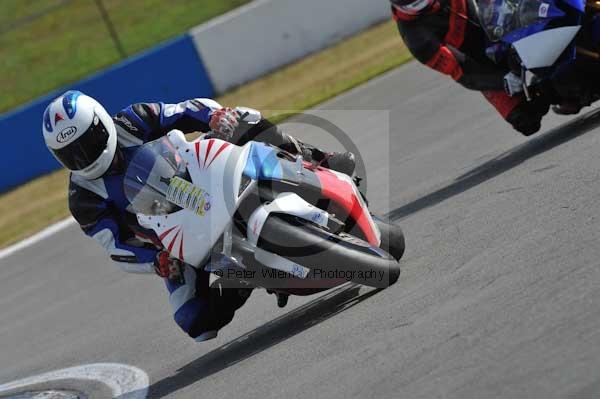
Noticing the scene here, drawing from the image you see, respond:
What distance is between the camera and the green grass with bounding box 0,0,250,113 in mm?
20578

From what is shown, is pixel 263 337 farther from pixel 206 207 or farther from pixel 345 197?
pixel 206 207

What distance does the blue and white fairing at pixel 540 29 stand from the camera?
24.8 ft

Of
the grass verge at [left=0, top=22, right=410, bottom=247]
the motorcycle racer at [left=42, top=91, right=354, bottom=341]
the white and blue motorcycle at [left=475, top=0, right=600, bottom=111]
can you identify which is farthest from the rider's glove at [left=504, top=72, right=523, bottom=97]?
the grass verge at [left=0, top=22, right=410, bottom=247]

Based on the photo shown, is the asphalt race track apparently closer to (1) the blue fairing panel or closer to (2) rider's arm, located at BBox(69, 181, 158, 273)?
(2) rider's arm, located at BBox(69, 181, 158, 273)

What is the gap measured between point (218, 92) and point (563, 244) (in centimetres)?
1412

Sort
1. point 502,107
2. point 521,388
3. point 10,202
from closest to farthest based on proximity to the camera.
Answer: point 521,388 < point 502,107 < point 10,202

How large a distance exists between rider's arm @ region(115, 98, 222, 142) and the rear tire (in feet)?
4.72

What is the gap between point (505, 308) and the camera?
15.7ft

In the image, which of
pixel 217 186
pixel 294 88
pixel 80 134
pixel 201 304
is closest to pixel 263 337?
pixel 201 304

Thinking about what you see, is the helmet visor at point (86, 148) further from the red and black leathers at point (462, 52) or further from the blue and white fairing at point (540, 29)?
the red and black leathers at point (462, 52)

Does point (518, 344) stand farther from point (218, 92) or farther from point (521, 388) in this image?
point (218, 92)

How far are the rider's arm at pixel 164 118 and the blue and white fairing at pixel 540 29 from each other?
252 cm

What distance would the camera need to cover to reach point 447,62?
Answer: 8.80 m

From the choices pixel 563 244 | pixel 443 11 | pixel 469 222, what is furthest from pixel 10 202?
pixel 563 244
